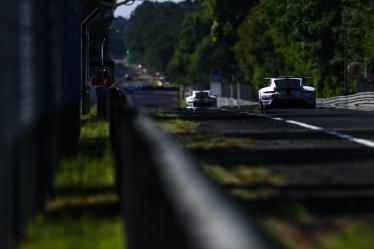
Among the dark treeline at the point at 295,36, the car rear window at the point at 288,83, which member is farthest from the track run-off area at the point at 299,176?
the dark treeline at the point at 295,36

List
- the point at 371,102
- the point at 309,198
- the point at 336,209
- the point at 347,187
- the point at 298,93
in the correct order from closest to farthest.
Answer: the point at 336,209
the point at 309,198
the point at 347,187
the point at 298,93
the point at 371,102

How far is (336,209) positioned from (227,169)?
12.4ft

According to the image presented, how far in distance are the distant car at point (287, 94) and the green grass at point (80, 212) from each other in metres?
27.3

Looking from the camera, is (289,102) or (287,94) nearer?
(287,94)

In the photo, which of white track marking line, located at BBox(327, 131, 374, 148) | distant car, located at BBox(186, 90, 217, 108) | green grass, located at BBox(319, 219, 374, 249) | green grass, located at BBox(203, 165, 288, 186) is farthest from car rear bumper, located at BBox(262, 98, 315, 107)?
green grass, located at BBox(319, 219, 374, 249)

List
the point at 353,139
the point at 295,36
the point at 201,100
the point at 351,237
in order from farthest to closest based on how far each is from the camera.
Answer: the point at 295,36, the point at 201,100, the point at 353,139, the point at 351,237

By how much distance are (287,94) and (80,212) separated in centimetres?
3202

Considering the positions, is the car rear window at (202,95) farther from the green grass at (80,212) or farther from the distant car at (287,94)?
the green grass at (80,212)

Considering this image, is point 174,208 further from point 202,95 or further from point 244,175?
point 202,95

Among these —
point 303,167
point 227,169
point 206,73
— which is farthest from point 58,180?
point 206,73

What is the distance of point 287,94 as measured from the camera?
41.2 meters

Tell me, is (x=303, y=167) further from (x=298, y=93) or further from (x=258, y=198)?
(x=298, y=93)

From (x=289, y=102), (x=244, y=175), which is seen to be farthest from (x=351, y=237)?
(x=289, y=102)

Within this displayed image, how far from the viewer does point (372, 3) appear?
296ft
